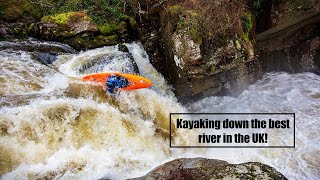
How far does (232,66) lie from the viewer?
24.8ft

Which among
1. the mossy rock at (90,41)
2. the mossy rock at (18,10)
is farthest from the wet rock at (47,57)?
the mossy rock at (18,10)

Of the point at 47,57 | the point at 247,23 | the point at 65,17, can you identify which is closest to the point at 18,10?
the point at 65,17

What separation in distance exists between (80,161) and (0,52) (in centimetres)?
406

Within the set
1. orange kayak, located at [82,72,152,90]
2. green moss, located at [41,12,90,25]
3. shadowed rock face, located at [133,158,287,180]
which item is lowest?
shadowed rock face, located at [133,158,287,180]

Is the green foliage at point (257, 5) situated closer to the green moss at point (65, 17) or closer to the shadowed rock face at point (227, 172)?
the green moss at point (65, 17)

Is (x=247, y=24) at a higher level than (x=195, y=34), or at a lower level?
higher

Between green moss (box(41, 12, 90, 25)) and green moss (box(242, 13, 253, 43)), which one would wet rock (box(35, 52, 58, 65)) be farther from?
green moss (box(242, 13, 253, 43))

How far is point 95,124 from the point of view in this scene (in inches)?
224

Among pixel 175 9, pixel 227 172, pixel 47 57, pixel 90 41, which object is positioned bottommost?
pixel 227 172

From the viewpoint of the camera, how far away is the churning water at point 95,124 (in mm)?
4914

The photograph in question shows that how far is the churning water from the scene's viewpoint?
4914mm

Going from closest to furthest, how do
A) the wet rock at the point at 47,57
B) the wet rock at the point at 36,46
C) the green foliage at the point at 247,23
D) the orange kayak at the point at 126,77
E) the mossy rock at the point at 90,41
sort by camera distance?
1. the orange kayak at the point at 126,77
2. the wet rock at the point at 47,57
3. the wet rock at the point at 36,46
4. the green foliage at the point at 247,23
5. the mossy rock at the point at 90,41

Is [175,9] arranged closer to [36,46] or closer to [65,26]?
[65,26]

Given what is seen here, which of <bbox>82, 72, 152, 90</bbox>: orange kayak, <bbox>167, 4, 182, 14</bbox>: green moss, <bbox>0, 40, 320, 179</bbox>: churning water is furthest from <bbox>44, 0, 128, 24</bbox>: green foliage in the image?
<bbox>82, 72, 152, 90</bbox>: orange kayak
